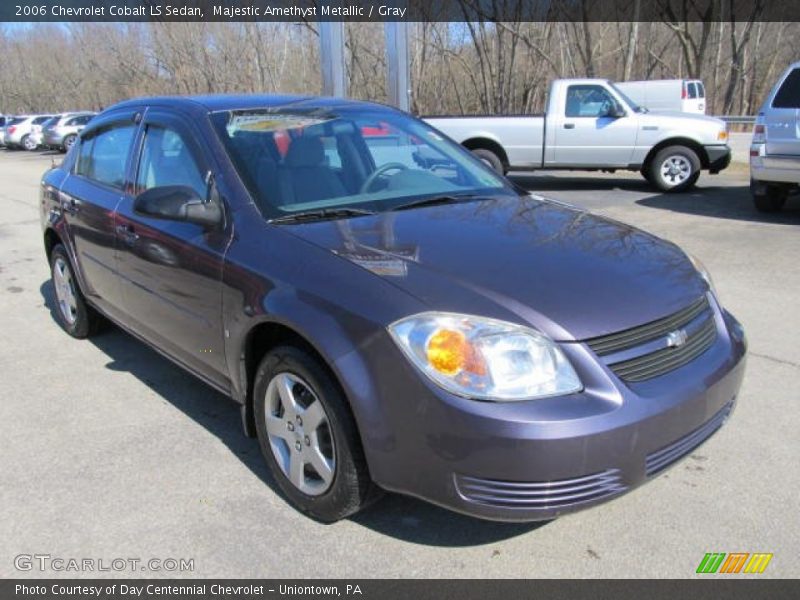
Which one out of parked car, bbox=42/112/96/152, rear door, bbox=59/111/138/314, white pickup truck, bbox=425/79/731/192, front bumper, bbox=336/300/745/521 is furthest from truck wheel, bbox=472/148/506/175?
parked car, bbox=42/112/96/152

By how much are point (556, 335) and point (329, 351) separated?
79 cm

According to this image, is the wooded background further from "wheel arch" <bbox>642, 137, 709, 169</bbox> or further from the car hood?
the car hood

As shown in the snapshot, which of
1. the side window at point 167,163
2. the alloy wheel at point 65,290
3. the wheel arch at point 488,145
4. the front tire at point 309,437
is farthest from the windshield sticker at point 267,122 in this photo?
the wheel arch at point 488,145

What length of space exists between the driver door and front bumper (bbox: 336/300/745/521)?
101cm

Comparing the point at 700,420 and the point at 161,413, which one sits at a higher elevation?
the point at 700,420

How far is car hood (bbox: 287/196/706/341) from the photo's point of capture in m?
2.36

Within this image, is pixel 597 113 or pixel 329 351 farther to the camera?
pixel 597 113

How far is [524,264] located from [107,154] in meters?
3.08

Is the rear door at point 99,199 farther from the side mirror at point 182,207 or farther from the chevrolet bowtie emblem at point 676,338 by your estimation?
the chevrolet bowtie emblem at point 676,338

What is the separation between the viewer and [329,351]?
8.06 ft

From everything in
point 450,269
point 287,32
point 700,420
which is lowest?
point 700,420

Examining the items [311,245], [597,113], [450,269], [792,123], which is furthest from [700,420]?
[597,113]

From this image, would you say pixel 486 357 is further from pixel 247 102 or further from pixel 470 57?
pixel 470 57

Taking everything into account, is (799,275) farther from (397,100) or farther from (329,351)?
(397,100)
